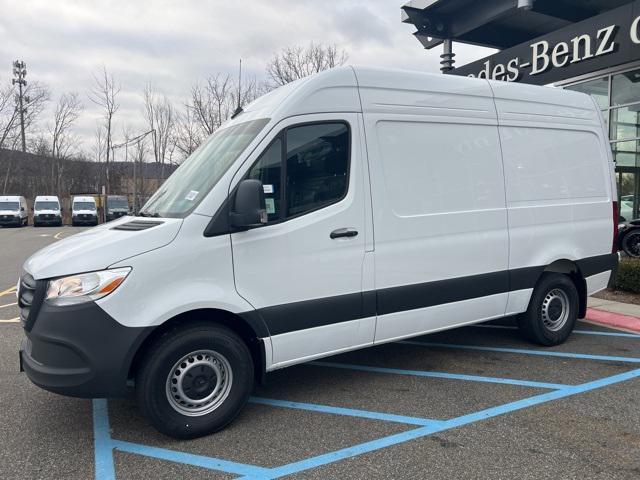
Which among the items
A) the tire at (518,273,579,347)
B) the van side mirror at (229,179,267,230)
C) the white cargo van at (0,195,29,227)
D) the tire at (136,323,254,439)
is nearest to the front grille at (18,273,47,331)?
the tire at (136,323,254,439)

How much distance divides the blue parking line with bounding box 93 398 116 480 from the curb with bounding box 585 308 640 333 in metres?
6.09

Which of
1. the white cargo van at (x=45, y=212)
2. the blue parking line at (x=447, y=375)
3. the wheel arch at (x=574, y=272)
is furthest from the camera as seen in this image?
the white cargo van at (x=45, y=212)

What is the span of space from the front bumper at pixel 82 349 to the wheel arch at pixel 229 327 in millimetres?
115

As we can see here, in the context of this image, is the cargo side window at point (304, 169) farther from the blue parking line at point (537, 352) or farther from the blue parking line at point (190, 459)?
the blue parking line at point (537, 352)

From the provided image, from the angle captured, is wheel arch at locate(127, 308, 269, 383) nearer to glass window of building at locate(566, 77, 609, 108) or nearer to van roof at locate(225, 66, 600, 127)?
van roof at locate(225, 66, 600, 127)

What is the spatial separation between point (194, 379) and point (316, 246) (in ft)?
4.31

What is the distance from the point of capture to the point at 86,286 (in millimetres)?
3191

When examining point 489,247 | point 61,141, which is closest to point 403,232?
point 489,247

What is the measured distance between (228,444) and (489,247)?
117 inches

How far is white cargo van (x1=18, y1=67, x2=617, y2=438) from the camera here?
328 centimetres

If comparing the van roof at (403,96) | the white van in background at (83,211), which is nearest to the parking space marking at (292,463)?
the van roof at (403,96)

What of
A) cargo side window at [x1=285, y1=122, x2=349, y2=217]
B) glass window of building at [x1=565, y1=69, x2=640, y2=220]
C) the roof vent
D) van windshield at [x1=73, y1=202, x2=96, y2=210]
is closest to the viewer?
the roof vent

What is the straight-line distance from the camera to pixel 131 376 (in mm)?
3492

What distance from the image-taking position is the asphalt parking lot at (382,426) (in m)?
3.13
